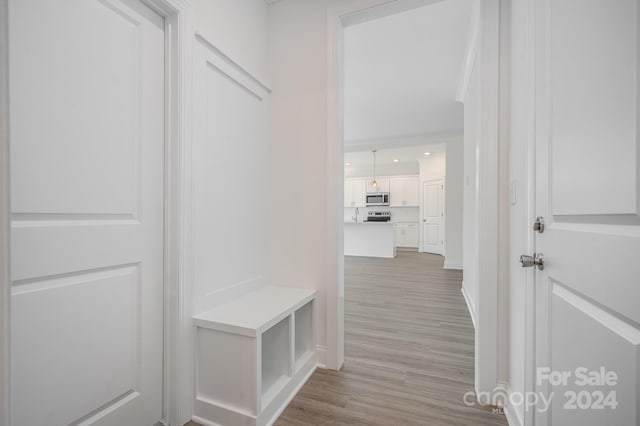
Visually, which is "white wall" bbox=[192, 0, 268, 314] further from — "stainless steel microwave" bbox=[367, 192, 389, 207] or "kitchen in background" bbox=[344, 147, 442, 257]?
"stainless steel microwave" bbox=[367, 192, 389, 207]

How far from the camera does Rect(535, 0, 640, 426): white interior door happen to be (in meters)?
0.60

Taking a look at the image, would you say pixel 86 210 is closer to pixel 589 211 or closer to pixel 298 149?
pixel 298 149

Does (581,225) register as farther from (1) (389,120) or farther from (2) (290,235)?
(1) (389,120)

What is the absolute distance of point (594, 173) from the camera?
2.32 feet

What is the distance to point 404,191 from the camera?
9.23 m

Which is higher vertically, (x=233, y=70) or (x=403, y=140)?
(x=403, y=140)

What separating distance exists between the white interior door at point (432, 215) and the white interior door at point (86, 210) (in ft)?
25.3

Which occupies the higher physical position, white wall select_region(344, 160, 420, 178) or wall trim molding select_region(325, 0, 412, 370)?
white wall select_region(344, 160, 420, 178)

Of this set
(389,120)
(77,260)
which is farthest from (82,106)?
(389,120)

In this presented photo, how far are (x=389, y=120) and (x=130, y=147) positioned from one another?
4527 mm

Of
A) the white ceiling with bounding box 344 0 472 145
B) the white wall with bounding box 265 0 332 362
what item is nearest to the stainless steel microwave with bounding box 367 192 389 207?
the white ceiling with bounding box 344 0 472 145

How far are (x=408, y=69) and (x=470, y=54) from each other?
68 centimetres

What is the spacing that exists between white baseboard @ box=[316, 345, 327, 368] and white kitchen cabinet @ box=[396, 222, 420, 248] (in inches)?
305

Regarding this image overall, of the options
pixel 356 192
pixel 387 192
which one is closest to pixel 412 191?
pixel 387 192
